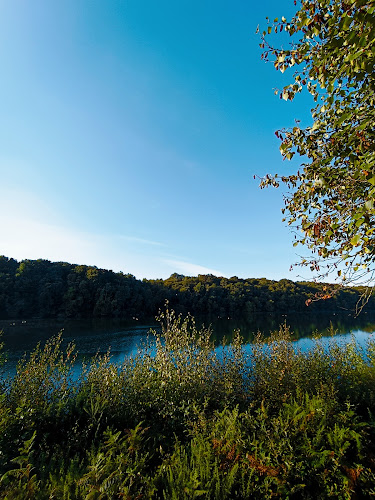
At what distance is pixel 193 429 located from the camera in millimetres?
3838

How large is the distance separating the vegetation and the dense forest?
50.2 m

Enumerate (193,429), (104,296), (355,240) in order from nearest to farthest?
(355,240), (193,429), (104,296)

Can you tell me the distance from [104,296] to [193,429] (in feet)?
210

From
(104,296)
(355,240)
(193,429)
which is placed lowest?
(104,296)

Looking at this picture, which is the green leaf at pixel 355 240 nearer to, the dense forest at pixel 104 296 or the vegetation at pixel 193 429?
the vegetation at pixel 193 429

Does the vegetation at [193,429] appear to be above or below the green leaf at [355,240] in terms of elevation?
below

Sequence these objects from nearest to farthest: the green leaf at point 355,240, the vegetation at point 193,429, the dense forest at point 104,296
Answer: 1. the vegetation at point 193,429
2. the green leaf at point 355,240
3. the dense forest at point 104,296

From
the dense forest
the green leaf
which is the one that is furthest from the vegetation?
the dense forest

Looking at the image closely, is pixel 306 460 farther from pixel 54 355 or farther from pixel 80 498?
pixel 54 355

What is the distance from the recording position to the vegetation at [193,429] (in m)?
2.40

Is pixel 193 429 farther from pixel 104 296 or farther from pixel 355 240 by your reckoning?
pixel 104 296

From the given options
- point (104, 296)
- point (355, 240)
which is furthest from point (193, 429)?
point (104, 296)

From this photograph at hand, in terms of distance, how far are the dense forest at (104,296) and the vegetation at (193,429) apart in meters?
50.2

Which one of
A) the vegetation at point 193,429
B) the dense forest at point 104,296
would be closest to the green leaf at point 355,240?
the vegetation at point 193,429
